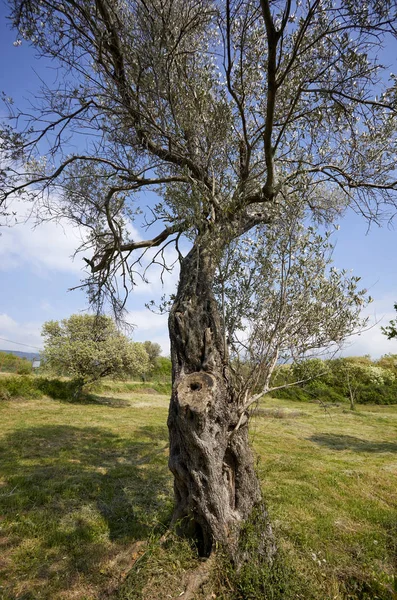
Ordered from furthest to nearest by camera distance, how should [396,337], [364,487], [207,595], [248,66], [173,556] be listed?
1. [396,337]
2. [364,487]
3. [248,66]
4. [173,556]
5. [207,595]

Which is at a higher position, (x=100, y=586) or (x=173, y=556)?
(x=173, y=556)

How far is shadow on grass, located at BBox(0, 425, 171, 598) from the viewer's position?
3957mm

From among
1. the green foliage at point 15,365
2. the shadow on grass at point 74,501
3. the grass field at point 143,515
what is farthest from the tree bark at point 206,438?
the green foliage at point 15,365

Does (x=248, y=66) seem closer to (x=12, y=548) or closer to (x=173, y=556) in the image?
(x=173, y=556)

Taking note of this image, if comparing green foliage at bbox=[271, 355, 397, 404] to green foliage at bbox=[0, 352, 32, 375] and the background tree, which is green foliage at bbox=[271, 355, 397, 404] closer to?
the background tree

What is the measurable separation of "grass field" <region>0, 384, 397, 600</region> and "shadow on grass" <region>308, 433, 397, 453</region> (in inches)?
2.6

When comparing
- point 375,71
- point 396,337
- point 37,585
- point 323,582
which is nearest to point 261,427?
point 396,337

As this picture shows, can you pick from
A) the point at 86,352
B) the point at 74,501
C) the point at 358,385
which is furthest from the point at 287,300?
the point at 358,385

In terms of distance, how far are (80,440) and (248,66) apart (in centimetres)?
1046

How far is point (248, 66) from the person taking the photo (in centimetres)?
521

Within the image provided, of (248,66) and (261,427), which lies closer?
(248,66)

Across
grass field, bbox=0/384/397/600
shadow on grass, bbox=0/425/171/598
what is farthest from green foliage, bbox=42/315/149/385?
shadow on grass, bbox=0/425/171/598

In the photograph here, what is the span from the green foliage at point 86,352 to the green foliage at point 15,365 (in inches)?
194

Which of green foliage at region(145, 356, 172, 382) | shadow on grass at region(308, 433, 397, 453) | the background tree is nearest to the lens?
shadow on grass at region(308, 433, 397, 453)
